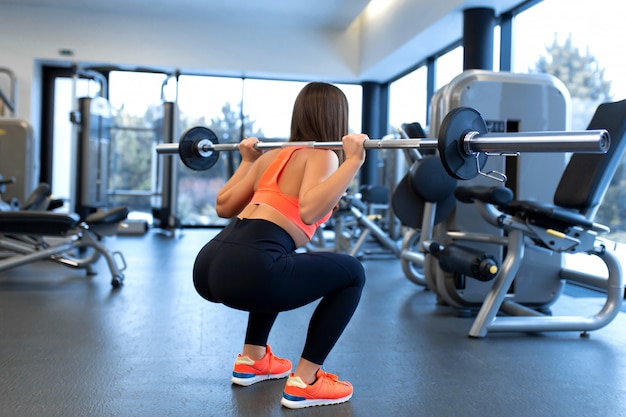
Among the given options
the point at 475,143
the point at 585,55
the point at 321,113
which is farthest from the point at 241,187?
the point at 585,55

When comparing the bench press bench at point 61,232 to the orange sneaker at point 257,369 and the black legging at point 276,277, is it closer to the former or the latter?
the orange sneaker at point 257,369

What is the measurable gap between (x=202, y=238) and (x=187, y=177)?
5.89ft

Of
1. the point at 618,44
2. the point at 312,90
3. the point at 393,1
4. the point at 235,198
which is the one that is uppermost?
the point at 393,1

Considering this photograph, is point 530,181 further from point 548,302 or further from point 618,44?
point 618,44

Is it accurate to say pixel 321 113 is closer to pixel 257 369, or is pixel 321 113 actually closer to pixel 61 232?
pixel 257 369

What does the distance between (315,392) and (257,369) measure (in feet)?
0.91

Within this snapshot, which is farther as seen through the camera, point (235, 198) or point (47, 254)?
point (47, 254)

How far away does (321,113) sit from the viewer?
5.94ft

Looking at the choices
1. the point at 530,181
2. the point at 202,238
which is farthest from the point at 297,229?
the point at 202,238

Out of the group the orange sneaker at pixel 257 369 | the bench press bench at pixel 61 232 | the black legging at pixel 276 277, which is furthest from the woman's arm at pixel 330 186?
Answer: the bench press bench at pixel 61 232

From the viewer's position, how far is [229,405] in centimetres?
183

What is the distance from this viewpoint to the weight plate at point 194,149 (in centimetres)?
219

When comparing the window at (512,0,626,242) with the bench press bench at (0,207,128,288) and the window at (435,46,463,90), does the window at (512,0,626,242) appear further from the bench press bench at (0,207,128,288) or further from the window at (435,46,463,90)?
the bench press bench at (0,207,128,288)

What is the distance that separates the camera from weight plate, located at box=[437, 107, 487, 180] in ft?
4.91
